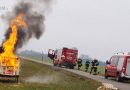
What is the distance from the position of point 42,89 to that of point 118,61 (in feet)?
46.1

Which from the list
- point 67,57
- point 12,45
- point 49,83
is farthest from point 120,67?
point 67,57

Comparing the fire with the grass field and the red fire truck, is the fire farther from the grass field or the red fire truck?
the red fire truck

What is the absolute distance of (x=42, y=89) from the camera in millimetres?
21172

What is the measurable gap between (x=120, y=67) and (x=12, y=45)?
9833 mm

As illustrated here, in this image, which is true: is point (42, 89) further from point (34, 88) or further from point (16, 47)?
point (16, 47)

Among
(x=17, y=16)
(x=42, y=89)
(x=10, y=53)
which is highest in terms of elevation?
(x=17, y=16)

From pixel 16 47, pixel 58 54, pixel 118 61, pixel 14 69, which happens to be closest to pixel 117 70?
pixel 118 61

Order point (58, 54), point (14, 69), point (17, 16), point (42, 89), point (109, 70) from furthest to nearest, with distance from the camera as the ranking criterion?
point (58, 54) → point (109, 70) → point (17, 16) → point (14, 69) → point (42, 89)

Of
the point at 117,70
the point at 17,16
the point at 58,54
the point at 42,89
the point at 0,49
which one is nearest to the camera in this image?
the point at 42,89

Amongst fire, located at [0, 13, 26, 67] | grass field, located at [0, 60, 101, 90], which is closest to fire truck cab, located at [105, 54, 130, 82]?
grass field, located at [0, 60, 101, 90]

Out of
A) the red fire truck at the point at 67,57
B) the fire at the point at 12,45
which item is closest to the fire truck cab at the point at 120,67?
the fire at the point at 12,45

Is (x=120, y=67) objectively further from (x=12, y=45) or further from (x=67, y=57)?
(x=67, y=57)

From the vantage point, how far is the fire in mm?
25219

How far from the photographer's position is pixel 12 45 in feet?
89.1
